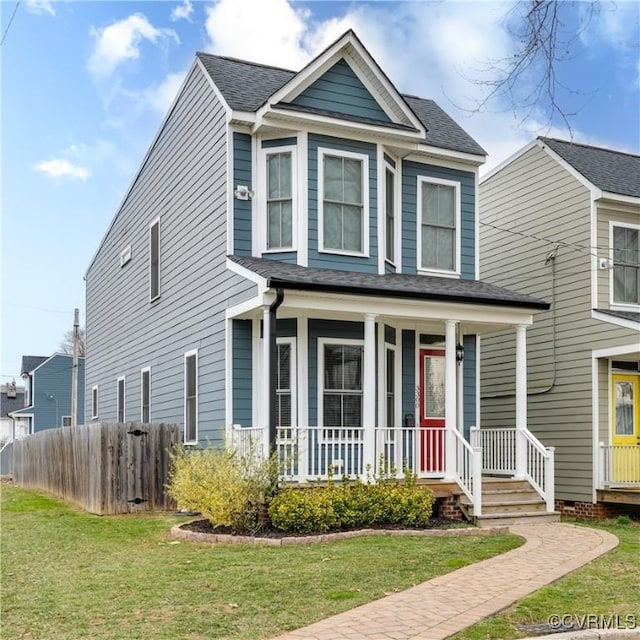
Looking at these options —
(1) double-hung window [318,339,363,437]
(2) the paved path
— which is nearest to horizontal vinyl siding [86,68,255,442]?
(1) double-hung window [318,339,363,437]

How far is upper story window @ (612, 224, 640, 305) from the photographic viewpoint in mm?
15867

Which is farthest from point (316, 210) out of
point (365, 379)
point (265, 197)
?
point (365, 379)

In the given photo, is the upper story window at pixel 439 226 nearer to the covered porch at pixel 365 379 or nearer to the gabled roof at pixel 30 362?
the covered porch at pixel 365 379

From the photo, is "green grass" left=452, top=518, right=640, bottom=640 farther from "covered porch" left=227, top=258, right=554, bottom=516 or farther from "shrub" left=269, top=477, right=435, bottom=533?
"covered porch" left=227, top=258, right=554, bottom=516

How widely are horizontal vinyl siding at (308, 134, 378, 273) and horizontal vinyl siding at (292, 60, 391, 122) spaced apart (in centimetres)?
58

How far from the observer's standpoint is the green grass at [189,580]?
241 inches

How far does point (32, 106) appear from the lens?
487 inches

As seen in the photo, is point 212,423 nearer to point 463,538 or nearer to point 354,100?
point 463,538

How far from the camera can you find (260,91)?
14016mm

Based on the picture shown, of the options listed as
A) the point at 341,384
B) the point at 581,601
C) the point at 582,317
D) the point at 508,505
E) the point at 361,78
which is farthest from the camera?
the point at 582,317

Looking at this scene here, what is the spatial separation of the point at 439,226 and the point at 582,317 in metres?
3.47

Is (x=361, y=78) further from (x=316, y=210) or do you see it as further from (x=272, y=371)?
(x=272, y=371)

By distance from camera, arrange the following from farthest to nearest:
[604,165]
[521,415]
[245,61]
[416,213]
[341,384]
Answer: [604,165], [245,61], [416,213], [521,415], [341,384]

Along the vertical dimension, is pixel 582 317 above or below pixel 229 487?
above
